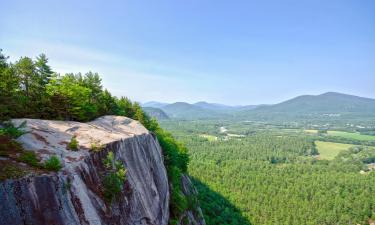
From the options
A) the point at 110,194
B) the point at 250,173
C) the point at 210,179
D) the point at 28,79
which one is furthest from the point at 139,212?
the point at 250,173

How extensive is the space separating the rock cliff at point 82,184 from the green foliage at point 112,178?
12.7 inches

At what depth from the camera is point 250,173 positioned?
10206 centimetres

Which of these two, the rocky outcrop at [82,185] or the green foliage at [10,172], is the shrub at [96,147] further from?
the green foliage at [10,172]

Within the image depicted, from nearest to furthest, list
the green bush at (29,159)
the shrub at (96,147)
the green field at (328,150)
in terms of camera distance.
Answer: the green bush at (29,159) < the shrub at (96,147) < the green field at (328,150)

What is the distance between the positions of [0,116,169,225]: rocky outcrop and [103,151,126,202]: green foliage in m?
0.34

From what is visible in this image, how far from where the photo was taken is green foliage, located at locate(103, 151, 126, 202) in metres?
15.4

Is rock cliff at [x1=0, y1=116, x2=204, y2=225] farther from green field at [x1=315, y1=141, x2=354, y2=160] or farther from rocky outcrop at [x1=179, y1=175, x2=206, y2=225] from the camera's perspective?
green field at [x1=315, y1=141, x2=354, y2=160]

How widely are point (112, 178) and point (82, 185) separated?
250 centimetres

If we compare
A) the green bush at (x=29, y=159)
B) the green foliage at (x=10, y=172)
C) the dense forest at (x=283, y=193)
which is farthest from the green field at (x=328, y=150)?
the green foliage at (x=10, y=172)

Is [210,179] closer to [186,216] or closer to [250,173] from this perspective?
[250,173]

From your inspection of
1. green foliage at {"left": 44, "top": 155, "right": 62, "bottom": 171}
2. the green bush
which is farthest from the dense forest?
the green bush

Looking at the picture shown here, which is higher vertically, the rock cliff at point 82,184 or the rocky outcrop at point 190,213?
the rock cliff at point 82,184

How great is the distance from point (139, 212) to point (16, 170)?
410 inches

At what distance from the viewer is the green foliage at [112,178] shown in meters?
15.4
